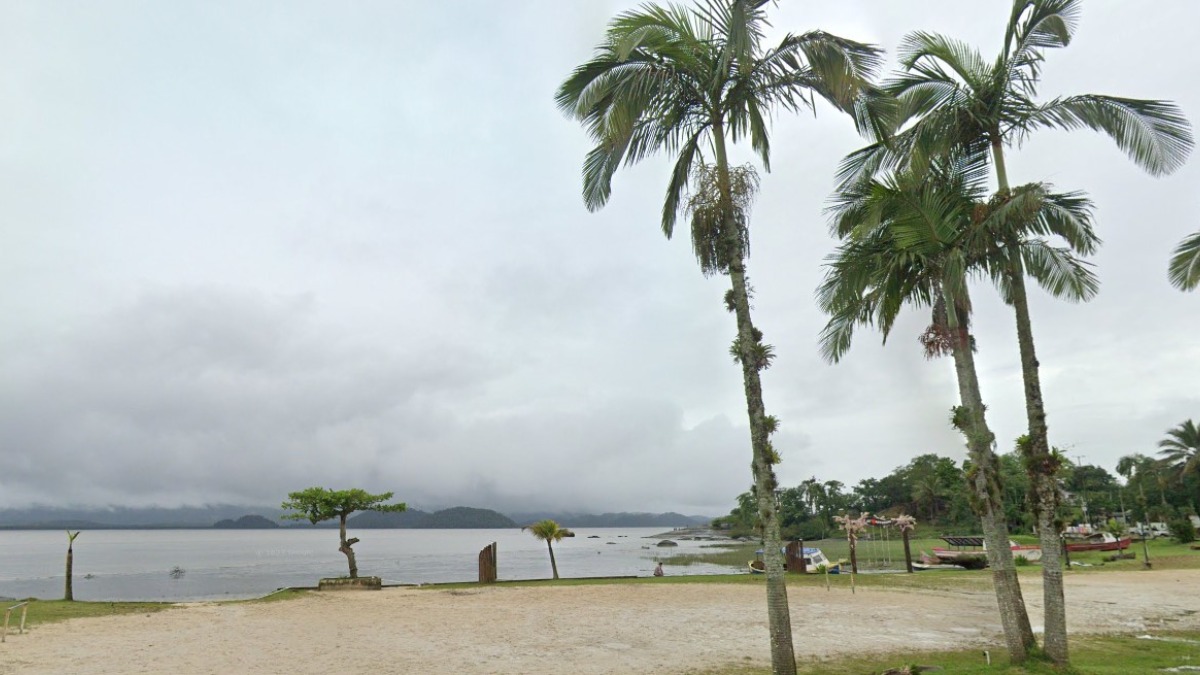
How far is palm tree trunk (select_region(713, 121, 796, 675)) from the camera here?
343 inches

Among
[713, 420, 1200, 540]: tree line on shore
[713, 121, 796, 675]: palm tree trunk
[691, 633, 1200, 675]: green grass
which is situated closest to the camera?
[713, 121, 796, 675]: palm tree trunk

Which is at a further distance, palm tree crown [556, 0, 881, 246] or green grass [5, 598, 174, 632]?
green grass [5, 598, 174, 632]

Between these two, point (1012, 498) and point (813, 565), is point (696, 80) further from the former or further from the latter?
point (1012, 498)

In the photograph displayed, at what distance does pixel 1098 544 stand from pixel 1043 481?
1800 inches

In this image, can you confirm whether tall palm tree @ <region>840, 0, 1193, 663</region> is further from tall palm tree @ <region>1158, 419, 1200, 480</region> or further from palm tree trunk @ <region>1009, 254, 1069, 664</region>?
tall palm tree @ <region>1158, 419, 1200, 480</region>

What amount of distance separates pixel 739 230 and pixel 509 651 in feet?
30.2

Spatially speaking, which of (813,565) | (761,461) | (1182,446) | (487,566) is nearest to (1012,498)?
(1182,446)

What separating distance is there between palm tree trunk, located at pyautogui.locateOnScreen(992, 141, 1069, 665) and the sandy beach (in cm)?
357

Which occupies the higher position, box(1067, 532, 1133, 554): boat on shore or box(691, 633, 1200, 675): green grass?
box(691, 633, 1200, 675): green grass

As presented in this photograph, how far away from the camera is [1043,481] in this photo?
10.3 m

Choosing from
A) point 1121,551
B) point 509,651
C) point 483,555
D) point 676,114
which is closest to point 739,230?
point 676,114

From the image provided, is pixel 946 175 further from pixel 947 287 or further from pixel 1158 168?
pixel 1158 168

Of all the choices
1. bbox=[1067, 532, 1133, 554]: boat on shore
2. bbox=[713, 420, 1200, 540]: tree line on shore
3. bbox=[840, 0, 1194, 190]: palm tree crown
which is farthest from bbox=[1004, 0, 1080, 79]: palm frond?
bbox=[1067, 532, 1133, 554]: boat on shore

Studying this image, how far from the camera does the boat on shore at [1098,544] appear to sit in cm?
4547
